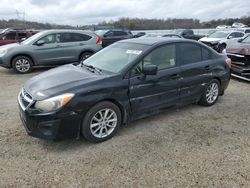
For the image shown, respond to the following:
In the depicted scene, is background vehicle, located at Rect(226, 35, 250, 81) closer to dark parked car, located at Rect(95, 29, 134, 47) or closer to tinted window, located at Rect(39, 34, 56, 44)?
tinted window, located at Rect(39, 34, 56, 44)

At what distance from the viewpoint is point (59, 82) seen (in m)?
3.29

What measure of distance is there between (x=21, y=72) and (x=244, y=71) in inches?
308

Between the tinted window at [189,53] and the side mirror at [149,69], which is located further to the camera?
the tinted window at [189,53]

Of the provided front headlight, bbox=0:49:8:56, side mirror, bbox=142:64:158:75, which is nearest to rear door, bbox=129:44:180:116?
side mirror, bbox=142:64:158:75

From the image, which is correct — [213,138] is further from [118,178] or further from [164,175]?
[118,178]

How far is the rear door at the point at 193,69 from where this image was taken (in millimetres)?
4215

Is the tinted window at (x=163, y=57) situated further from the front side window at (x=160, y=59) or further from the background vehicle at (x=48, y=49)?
the background vehicle at (x=48, y=49)

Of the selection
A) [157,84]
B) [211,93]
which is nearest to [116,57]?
[157,84]

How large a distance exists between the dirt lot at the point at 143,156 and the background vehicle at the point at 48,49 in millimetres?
4324

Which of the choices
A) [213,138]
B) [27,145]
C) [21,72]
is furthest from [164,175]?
[21,72]

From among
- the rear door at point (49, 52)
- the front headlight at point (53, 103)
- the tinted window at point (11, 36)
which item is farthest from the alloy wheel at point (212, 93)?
the tinted window at point (11, 36)

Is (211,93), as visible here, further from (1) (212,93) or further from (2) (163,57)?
(2) (163,57)

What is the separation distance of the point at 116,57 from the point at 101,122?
1.30m

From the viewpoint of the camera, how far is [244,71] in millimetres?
7066
